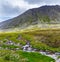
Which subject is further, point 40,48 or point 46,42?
point 46,42

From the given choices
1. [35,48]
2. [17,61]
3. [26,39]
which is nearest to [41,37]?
[26,39]

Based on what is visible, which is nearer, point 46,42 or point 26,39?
point 46,42

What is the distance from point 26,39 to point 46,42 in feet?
40.7

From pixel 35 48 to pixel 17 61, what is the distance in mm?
43867

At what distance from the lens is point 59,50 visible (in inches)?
A: 3410

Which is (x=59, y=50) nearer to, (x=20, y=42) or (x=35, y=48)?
(x=35, y=48)

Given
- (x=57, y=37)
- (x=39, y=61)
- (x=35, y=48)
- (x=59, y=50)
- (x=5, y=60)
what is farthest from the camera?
(x=57, y=37)

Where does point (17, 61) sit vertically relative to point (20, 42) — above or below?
below

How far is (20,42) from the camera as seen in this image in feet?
336

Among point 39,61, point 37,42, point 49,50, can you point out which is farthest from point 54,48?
point 39,61

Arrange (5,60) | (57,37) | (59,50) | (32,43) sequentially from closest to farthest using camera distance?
1. (5,60)
2. (59,50)
3. (32,43)
4. (57,37)

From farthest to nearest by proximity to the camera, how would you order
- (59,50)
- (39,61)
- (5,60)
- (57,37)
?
(57,37), (59,50), (39,61), (5,60)

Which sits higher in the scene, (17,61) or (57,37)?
(57,37)

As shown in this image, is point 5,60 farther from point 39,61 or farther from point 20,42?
point 20,42
